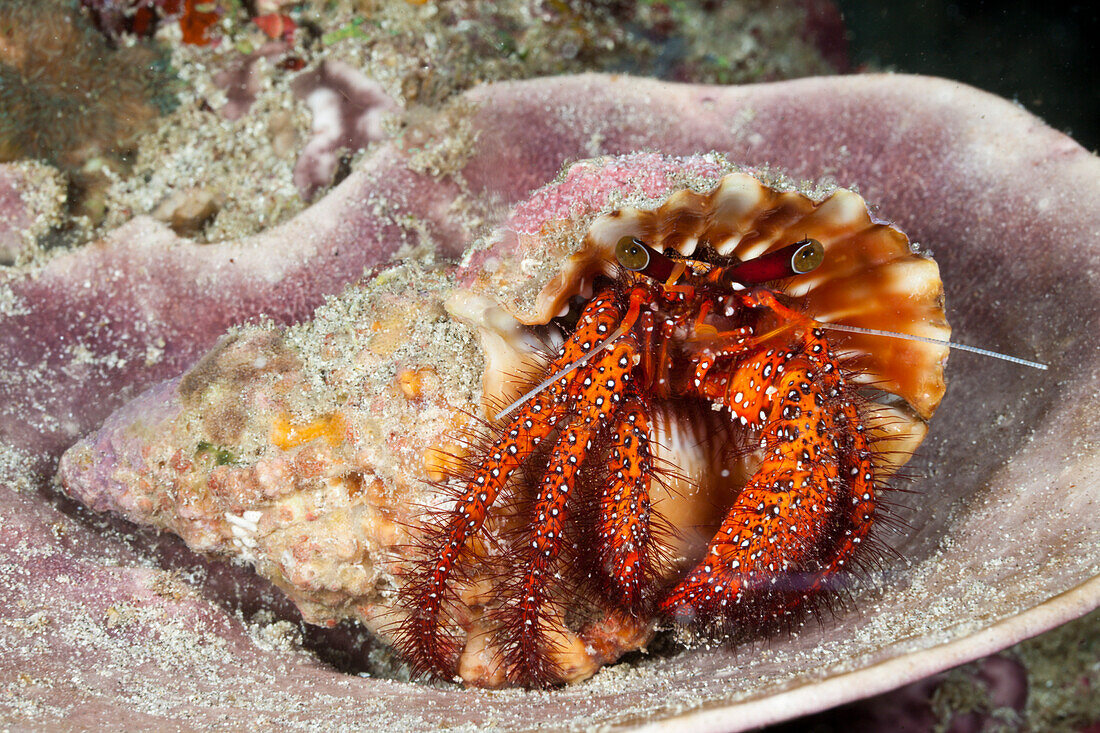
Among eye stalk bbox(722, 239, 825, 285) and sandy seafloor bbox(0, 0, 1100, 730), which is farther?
sandy seafloor bbox(0, 0, 1100, 730)

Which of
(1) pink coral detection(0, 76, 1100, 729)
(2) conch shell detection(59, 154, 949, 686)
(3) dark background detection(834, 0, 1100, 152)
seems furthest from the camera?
(3) dark background detection(834, 0, 1100, 152)

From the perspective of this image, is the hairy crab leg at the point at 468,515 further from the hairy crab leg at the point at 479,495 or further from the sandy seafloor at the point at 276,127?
the sandy seafloor at the point at 276,127

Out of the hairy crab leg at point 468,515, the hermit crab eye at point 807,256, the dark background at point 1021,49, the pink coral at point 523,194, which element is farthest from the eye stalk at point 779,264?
the dark background at point 1021,49

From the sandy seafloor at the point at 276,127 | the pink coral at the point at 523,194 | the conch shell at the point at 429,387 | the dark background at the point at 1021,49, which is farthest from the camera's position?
the dark background at the point at 1021,49

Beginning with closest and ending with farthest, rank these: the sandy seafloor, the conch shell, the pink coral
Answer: the pink coral → the conch shell → the sandy seafloor

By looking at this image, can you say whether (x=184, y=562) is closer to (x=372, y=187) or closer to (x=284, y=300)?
(x=284, y=300)

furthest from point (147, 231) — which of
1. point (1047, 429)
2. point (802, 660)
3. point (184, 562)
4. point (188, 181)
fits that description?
point (1047, 429)

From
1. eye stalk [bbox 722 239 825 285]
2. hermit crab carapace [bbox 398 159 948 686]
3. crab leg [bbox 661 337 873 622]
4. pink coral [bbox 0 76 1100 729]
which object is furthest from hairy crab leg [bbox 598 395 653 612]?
eye stalk [bbox 722 239 825 285]

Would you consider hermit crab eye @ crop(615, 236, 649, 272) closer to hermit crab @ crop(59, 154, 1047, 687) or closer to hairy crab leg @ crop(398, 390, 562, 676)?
hermit crab @ crop(59, 154, 1047, 687)
